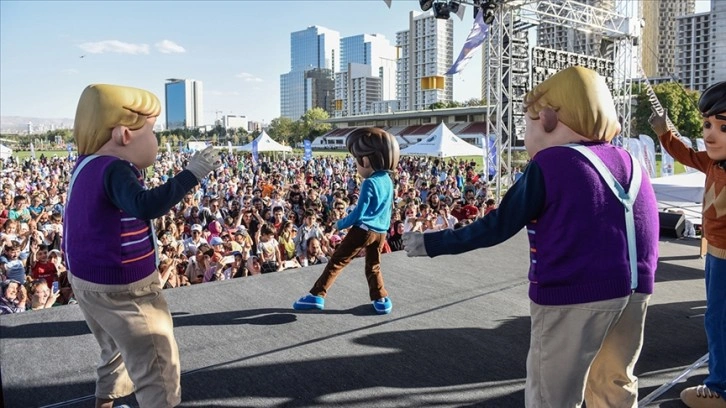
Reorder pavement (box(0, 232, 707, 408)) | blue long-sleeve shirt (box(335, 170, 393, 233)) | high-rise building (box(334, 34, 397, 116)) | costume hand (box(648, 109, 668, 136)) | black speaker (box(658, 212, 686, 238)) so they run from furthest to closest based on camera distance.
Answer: high-rise building (box(334, 34, 397, 116))
black speaker (box(658, 212, 686, 238))
blue long-sleeve shirt (box(335, 170, 393, 233))
costume hand (box(648, 109, 668, 136))
pavement (box(0, 232, 707, 408))

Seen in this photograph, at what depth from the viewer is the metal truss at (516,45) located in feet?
40.3

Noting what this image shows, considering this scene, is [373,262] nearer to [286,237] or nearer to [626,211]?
[626,211]

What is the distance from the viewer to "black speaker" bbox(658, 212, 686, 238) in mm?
8477

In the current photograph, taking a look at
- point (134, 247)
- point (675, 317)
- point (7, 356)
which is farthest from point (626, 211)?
point (7, 356)

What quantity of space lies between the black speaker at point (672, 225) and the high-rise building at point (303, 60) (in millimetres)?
156370

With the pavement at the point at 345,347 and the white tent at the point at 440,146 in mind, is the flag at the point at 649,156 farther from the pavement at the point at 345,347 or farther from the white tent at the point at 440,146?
the pavement at the point at 345,347

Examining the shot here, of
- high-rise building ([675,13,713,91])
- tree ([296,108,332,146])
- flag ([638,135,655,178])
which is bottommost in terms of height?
flag ([638,135,655,178])

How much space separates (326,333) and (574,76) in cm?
243

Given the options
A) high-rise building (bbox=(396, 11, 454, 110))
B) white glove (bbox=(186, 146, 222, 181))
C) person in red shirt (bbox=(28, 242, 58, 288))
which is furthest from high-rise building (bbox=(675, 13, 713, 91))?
white glove (bbox=(186, 146, 222, 181))

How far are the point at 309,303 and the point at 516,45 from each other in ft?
37.6

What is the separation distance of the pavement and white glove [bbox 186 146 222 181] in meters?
1.22

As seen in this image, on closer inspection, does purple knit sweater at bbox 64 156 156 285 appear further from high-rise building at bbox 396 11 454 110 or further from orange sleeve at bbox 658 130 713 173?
high-rise building at bbox 396 11 454 110

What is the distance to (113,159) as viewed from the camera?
7.24ft

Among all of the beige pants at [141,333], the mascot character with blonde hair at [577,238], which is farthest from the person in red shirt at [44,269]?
the mascot character with blonde hair at [577,238]
